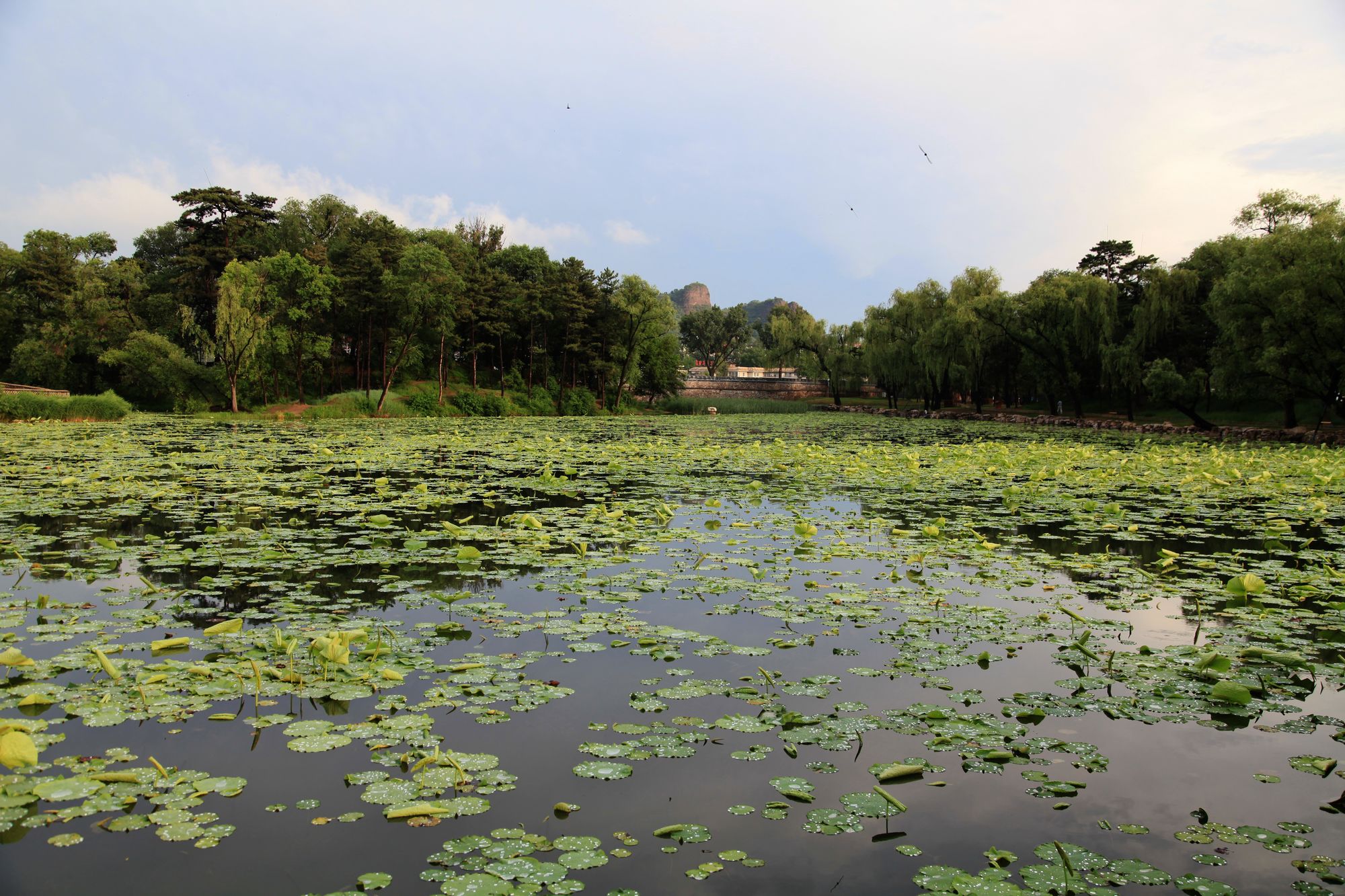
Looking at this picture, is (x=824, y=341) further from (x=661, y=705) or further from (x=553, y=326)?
(x=661, y=705)

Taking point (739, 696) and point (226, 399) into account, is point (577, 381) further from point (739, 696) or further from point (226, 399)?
point (739, 696)

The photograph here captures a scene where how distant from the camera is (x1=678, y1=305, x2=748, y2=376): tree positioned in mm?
105125

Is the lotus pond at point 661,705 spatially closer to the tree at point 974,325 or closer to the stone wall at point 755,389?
the tree at point 974,325

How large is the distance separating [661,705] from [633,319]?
47875 mm

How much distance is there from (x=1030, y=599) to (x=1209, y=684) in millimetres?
1823

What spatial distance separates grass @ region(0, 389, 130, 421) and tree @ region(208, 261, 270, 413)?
5.94 metres

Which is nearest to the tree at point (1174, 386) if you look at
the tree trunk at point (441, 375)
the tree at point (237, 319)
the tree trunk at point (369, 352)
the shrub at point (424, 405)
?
the tree trunk at point (441, 375)

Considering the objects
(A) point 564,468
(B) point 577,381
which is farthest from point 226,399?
(A) point 564,468

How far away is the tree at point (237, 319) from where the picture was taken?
118 ft

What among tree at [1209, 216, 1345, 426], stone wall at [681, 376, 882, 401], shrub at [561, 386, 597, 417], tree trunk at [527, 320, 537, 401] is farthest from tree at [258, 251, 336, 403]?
tree at [1209, 216, 1345, 426]

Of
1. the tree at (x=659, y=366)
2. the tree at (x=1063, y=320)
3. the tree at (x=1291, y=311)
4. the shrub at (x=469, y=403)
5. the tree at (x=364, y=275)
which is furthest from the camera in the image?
the tree at (x=659, y=366)

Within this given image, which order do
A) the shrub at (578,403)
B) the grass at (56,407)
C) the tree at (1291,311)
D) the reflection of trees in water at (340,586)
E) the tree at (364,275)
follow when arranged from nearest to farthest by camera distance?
1. the reflection of trees in water at (340,586)
2. the tree at (1291,311)
3. the grass at (56,407)
4. the tree at (364,275)
5. the shrub at (578,403)

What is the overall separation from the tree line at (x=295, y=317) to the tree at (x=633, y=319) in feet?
0.36

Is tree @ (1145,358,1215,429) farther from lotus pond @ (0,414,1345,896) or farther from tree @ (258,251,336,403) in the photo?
tree @ (258,251,336,403)
